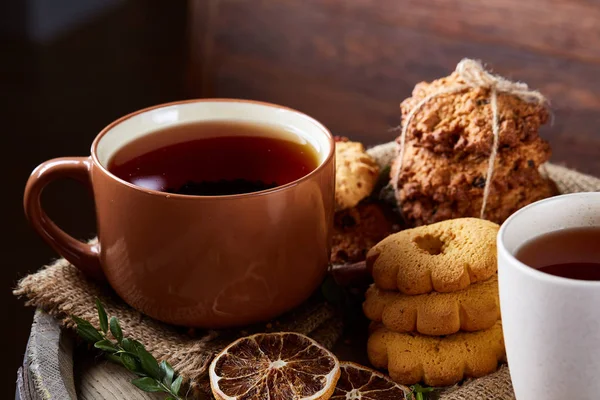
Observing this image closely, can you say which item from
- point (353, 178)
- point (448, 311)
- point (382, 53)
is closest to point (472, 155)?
point (353, 178)

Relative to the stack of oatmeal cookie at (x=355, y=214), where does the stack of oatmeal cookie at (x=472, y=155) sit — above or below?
above

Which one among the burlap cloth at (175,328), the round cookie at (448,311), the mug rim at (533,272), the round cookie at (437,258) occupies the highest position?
the mug rim at (533,272)

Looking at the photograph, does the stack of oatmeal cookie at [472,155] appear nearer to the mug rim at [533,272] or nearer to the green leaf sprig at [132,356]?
the mug rim at [533,272]

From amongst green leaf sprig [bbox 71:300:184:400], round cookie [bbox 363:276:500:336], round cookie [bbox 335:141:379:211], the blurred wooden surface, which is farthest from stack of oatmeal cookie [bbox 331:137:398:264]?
the blurred wooden surface

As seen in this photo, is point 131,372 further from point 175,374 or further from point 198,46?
point 198,46

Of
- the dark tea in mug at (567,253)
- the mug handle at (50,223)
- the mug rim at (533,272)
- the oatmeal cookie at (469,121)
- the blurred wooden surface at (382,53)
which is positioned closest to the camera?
the mug rim at (533,272)

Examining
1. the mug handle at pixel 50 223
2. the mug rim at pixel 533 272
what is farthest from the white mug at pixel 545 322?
the mug handle at pixel 50 223

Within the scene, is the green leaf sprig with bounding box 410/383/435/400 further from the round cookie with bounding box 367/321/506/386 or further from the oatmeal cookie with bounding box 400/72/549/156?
the oatmeal cookie with bounding box 400/72/549/156
